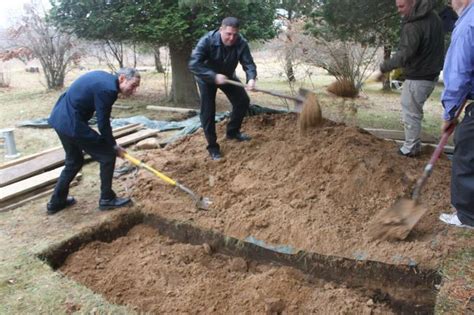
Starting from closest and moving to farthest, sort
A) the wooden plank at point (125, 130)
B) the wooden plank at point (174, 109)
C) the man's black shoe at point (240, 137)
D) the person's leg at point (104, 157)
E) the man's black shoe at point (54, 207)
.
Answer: the person's leg at point (104, 157), the man's black shoe at point (54, 207), the man's black shoe at point (240, 137), the wooden plank at point (125, 130), the wooden plank at point (174, 109)

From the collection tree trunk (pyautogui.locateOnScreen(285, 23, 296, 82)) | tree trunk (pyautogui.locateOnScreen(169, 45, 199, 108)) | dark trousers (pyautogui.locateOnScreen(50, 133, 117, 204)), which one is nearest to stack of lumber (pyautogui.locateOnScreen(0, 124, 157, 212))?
dark trousers (pyautogui.locateOnScreen(50, 133, 117, 204))

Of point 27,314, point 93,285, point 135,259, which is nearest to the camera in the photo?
point 27,314

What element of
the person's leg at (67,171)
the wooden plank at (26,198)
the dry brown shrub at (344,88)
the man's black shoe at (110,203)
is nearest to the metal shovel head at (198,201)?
the man's black shoe at (110,203)

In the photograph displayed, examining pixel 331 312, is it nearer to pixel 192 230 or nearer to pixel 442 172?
pixel 192 230

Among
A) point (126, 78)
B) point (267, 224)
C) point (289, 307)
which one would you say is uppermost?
point (126, 78)

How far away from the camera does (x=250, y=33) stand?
298 inches

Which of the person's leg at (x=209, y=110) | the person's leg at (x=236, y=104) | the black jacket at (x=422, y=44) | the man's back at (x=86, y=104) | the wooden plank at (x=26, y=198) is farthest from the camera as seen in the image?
the person's leg at (x=236, y=104)

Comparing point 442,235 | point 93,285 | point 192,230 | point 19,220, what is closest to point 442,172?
point 442,235

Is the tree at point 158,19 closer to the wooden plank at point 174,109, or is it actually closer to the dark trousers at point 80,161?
the wooden plank at point 174,109

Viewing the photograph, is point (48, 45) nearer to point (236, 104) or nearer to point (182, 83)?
point (182, 83)

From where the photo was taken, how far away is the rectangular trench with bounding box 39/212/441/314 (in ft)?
9.29

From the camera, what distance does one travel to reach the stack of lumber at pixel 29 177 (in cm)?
403

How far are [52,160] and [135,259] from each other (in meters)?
2.30

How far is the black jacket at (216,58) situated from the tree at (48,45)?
7588 millimetres
